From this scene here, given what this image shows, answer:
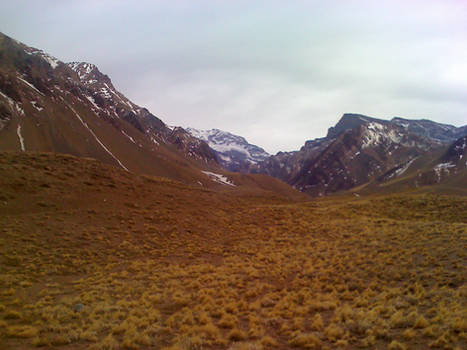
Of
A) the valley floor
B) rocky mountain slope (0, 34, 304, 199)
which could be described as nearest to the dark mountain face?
rocky mountain slope (0, 34, 304, 199)

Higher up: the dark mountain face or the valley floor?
the dark mountain face

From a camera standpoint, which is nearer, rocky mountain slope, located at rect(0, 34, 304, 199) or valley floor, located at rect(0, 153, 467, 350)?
valley floor, located at rect(0, 153, 467, 350)

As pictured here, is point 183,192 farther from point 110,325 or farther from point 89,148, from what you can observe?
point 89,148

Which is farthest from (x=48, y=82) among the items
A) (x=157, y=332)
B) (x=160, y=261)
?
(x=157, y=332)

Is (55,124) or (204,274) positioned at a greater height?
(55,124)

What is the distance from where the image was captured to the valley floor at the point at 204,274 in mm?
11141

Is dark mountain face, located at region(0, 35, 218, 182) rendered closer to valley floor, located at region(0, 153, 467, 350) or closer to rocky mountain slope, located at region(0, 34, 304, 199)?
rocky mountain slope, located at region(0, 34, 304, 199)

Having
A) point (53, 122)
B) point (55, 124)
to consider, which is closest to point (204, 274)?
point (55, 124)

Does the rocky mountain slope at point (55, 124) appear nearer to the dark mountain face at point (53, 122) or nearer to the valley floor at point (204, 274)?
the dark mountain face at point (53, 122)

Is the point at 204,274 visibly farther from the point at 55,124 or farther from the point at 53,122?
the point at 53,122

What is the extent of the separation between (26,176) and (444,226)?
1805 inches

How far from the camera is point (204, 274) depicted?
2147 centimetres

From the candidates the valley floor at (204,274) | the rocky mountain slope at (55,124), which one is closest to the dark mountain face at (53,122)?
the rocky mountain slope at (55,124)

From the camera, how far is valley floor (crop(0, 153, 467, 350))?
36.6 ft
